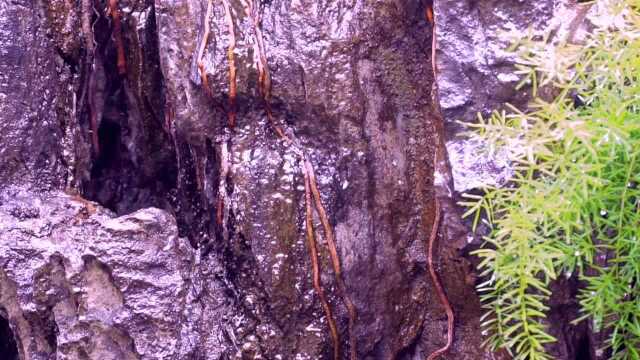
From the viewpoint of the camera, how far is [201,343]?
2.40 meters

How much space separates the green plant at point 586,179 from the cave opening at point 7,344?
177 centimetres

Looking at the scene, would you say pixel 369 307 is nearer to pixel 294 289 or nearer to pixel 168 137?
pixel 294 289

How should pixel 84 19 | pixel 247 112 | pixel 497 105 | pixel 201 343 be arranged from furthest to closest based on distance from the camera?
pixel 84 19
pixel 247 112
pixel 201 343
pixel 497 105

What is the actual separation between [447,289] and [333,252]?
394 millimetres

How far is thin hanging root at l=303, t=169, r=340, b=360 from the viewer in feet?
8.09

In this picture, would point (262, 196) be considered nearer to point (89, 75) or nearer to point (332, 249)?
point (332, 249)

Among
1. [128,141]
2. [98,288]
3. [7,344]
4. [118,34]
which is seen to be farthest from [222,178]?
[7,344]

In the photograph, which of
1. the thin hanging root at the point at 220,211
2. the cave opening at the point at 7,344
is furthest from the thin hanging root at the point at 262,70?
the cave opening at the point at 7,344

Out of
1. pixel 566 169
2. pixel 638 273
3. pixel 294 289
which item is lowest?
pixel 294 289

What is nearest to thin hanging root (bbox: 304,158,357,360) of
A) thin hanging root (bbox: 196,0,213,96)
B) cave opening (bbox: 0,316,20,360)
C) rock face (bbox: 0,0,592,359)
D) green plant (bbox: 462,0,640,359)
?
rock face (bbox: 0,0,592,359)

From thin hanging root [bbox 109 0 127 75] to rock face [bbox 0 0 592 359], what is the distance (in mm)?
311

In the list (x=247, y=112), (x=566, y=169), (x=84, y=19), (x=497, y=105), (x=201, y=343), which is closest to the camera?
(x=566, y=169)

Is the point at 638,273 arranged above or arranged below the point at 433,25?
below

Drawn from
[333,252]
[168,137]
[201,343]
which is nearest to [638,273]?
[333,252]
